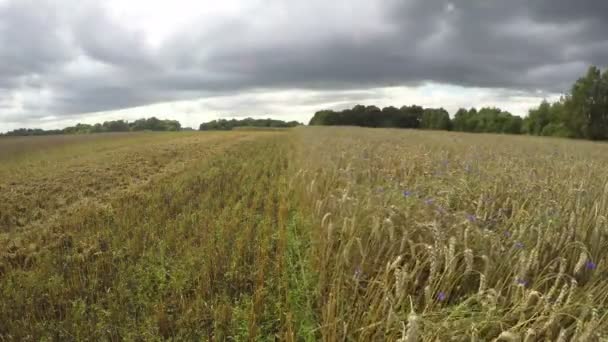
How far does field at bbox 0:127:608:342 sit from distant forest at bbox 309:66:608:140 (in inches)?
1982

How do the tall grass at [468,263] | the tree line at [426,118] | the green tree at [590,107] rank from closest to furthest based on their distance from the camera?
the tall grass at [468,263]
the green tree at [590,107]
the tree line at [426,118]

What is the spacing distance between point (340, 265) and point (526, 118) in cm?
7689

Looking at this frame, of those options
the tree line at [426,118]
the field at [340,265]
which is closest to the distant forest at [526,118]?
the tree line at [426,118]

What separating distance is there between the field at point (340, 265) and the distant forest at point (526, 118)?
5034 cm

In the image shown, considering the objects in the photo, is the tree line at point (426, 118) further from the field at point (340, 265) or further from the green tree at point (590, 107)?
the field at point (340, 265)

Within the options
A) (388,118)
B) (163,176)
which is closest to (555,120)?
(388,118)

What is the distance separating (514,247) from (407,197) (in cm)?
145

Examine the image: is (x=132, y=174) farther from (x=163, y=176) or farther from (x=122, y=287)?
(x=122, y=287)

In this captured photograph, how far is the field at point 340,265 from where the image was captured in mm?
2230

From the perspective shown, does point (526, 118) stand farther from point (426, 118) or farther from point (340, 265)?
point (340, 265)

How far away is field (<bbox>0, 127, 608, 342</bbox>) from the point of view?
7.32ft

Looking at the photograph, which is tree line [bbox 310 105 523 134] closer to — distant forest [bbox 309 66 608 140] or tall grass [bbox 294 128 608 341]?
distant forest [bbox 309 66 608 140]

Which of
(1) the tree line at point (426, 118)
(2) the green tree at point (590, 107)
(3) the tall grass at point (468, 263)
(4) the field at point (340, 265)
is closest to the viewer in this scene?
(3) the tall grass at point (468, 263)

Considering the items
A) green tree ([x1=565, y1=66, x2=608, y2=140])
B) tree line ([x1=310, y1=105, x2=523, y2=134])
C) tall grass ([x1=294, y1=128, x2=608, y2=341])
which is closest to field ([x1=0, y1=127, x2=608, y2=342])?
tall grass ([x1=294, y1=128, x2=608, y2=341])
